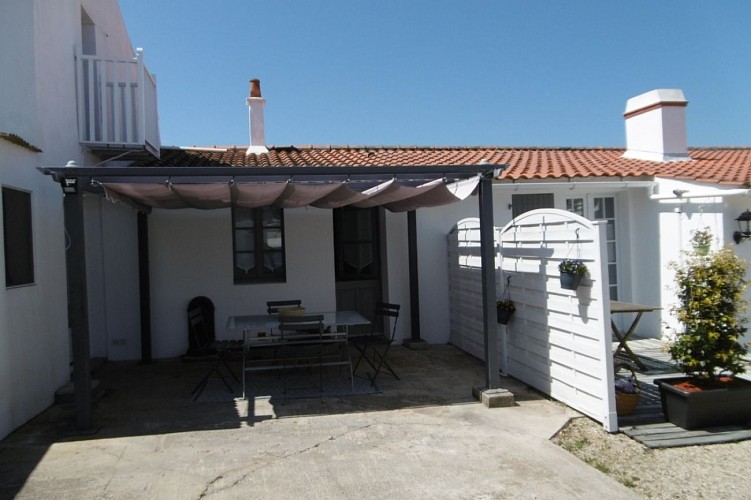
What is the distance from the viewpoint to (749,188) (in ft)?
24.8

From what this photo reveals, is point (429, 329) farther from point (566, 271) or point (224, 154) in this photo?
→ point (224, 154)

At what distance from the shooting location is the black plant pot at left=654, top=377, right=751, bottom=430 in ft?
16.2

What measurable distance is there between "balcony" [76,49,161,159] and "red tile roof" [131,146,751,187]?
49.3 inches

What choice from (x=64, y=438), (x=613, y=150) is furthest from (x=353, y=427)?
(x=613, y=150)

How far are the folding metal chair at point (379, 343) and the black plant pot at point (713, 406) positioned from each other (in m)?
3.16

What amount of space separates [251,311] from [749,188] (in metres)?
7.31

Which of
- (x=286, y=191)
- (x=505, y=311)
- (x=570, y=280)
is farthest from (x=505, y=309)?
(x=286, y=191)

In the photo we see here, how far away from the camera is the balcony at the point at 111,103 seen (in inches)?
293

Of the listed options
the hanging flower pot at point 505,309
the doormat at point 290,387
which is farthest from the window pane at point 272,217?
the hanging flower pot at point 505,309

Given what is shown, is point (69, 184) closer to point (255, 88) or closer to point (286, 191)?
point (286, 191)

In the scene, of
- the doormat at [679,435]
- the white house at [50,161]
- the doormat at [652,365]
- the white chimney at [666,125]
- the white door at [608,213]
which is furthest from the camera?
the white chimney at [666,125]

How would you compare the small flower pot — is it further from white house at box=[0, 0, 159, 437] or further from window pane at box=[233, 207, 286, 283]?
white house at box=[0, 0, 159, 437]

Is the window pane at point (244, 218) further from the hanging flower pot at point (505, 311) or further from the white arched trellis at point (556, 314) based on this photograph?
the hanging flower pot at point (505, 311)

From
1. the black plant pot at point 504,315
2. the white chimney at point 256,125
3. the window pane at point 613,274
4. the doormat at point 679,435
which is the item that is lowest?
the doormat at point 679,435
